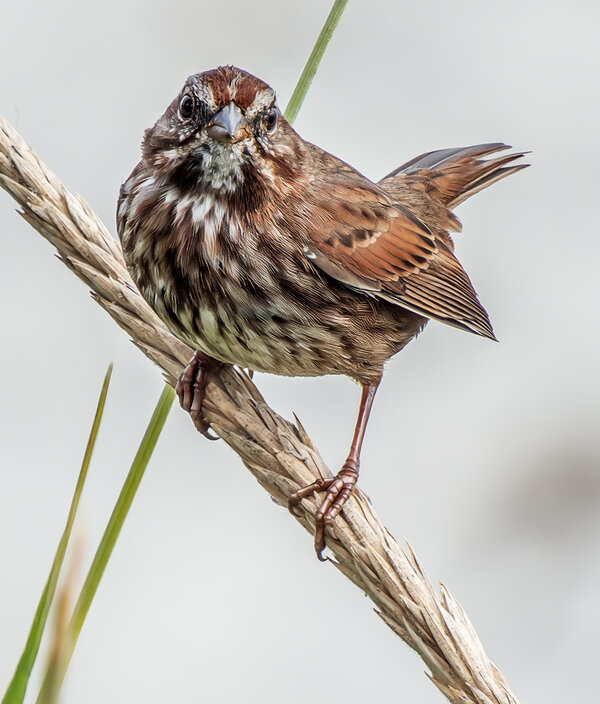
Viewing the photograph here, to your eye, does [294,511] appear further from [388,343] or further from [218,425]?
[388,343]

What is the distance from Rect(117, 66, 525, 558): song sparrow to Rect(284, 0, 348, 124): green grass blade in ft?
0.86

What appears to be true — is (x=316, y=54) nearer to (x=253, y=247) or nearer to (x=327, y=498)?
(x=253, y=247)

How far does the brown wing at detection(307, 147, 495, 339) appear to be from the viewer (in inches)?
92.8

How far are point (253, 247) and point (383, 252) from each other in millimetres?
542

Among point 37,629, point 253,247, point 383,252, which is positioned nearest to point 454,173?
point 383,252

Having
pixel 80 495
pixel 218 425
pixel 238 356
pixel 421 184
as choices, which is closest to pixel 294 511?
pixel 218 425

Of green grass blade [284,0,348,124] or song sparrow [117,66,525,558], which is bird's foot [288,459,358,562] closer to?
song sparrow [117,66,525,558]

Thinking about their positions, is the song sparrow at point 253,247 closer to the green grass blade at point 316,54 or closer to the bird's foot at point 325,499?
the bird's foot at point 325,499

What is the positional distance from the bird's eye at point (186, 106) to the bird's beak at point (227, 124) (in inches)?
2.5

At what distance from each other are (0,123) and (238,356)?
0.74m

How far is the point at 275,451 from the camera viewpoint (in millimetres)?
1926

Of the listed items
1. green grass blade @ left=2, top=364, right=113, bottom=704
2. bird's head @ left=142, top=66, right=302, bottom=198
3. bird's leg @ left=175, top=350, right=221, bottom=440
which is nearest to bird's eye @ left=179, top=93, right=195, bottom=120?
bird's head @ left=142, top=66, right=302, bottom=198

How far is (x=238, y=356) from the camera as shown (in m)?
2.22

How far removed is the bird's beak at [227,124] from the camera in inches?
75.9
